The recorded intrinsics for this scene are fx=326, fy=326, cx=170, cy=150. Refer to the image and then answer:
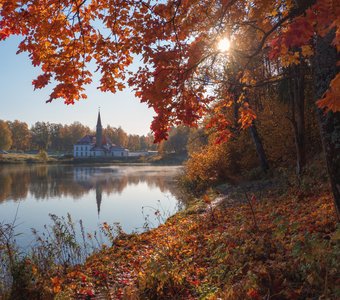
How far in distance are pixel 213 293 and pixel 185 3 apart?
5.00 meters

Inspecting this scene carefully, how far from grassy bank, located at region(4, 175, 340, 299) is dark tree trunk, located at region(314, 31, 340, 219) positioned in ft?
2.74

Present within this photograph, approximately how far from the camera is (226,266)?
5.23 metres

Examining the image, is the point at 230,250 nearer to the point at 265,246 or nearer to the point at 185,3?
the point at 265,246

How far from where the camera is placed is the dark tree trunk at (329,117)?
14.5ft

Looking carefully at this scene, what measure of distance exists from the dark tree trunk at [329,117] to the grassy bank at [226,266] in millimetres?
834

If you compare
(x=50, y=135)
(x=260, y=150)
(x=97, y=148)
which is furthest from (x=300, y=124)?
(x=50, y=135)

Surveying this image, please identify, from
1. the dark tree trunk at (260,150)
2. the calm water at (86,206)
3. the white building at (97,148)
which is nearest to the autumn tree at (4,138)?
the white building at (97,148)

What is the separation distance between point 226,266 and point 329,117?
9.04ft

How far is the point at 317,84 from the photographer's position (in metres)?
4.66

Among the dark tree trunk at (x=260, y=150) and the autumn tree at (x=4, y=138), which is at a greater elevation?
the autumn tree at (x=4, y=138)

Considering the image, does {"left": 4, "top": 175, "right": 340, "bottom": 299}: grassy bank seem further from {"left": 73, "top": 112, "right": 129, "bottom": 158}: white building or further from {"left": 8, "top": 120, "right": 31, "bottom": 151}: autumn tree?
{"left": 8, "top": 120, "right": 31, "bottom": 151}: autumn tree

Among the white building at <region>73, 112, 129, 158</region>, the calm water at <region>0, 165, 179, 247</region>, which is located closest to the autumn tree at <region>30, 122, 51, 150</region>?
the white building at <region>73, 112, 129, 158</region>

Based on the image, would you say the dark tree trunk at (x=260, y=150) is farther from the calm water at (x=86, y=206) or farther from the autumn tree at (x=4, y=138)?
the autumn tree at (x=4, y=138)

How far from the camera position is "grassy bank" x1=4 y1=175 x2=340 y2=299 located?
157 inches
